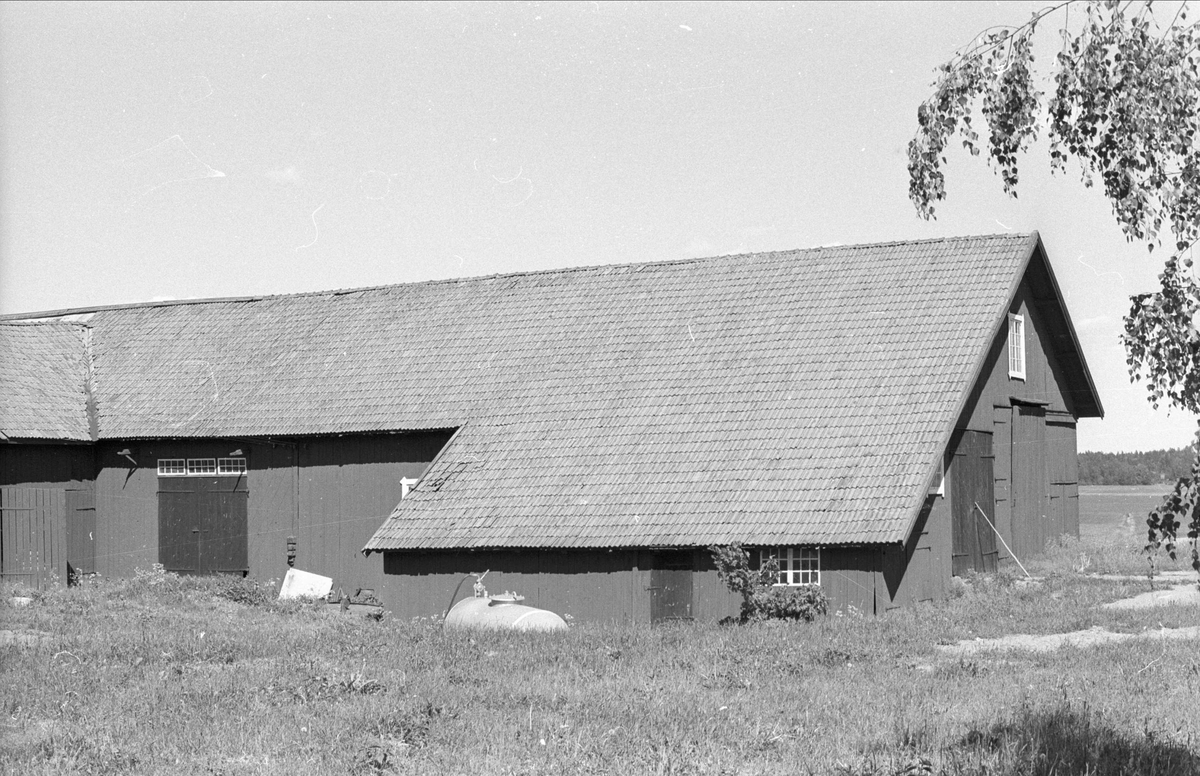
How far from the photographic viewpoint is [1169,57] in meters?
8.56

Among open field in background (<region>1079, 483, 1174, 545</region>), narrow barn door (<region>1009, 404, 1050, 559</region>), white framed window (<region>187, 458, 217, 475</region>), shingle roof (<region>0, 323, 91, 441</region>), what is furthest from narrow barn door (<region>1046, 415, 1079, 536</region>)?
shingle roof (<region>0, 323, 91, 441</region>)

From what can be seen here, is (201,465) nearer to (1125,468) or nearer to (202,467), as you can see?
(202,467)

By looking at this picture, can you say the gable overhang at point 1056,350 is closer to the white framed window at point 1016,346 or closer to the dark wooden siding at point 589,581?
the white framed window at point 1016,346

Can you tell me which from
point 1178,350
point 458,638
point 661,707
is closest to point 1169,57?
point 1178,350

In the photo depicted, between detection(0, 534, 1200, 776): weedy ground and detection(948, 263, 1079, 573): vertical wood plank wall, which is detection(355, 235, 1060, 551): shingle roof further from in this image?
detection(0, 534, 1200, 776): weedy ground

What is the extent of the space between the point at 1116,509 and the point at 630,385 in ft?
138

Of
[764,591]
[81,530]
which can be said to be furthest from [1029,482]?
[81,530]

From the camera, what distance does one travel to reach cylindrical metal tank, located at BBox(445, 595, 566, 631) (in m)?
23.2

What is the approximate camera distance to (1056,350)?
32.7 metres

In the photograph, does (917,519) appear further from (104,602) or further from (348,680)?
(104,602)

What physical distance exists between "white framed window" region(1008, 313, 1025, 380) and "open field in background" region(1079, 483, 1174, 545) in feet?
18.1

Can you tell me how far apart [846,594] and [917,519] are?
2.07 m

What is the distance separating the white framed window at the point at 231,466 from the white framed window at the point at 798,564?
13.0m

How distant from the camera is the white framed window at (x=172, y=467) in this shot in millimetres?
32281
